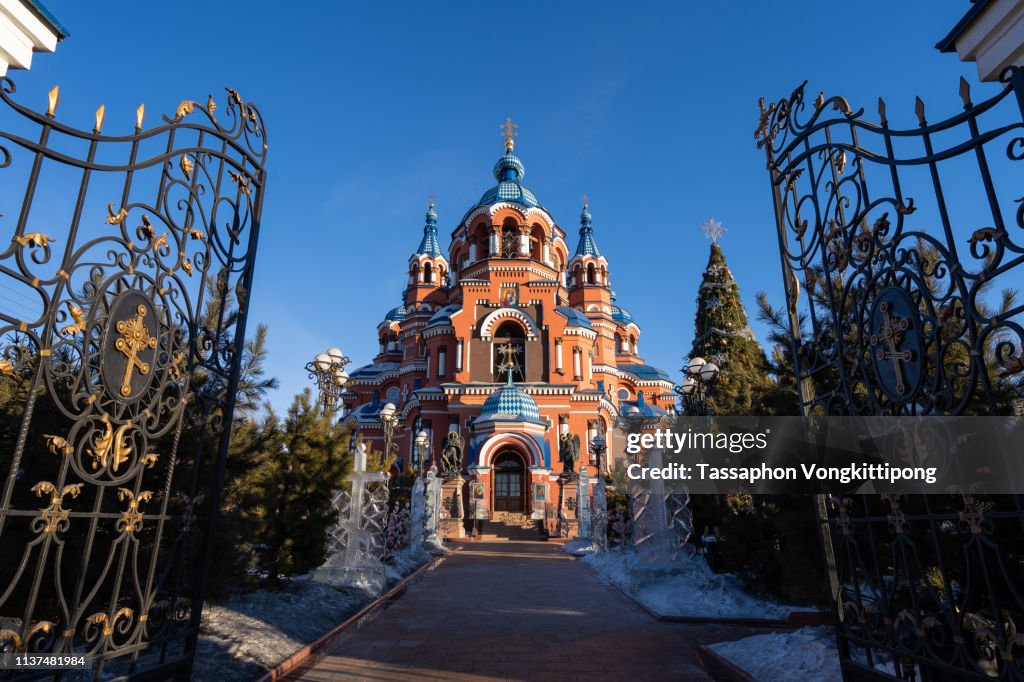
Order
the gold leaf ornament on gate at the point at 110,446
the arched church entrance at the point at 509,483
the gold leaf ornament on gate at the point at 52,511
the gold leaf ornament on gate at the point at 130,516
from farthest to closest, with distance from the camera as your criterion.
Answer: the arched church entrance at the point at 509,483 < the gold leaf ornament on gate at the point at 130,516 < the gold leaf ornament on gate at the point at 110,446 < the gold leaf ornament on gate at the point at 52,511

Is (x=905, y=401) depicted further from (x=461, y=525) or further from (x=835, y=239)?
(x=461, y=525)

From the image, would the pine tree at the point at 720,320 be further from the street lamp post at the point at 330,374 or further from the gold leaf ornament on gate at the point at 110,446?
the gold leaf ornament on gate at the point at 110,446

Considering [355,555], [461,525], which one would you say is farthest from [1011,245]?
[461,525]

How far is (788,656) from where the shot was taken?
5.30m

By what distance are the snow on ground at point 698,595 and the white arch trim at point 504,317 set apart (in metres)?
21.3

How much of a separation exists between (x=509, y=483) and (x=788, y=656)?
24319mm

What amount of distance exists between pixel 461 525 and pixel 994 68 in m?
24.6

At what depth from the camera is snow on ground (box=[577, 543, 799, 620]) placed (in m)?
8.02

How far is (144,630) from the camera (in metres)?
3.20

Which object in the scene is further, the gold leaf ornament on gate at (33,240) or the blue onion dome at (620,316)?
Result: the blue onion dome at (620,316)

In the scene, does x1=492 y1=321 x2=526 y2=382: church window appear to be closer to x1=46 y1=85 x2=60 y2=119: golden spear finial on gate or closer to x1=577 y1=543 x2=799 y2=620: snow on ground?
x1=577 y1=543 x2=799 y2=620: snow on ground

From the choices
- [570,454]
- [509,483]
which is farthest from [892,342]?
[509,483]

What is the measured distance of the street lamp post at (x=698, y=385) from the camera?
10948 millimetres

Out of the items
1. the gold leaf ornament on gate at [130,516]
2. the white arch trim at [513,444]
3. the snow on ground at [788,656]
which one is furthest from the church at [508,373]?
the gold leaf ornament on gate at [130,516]
